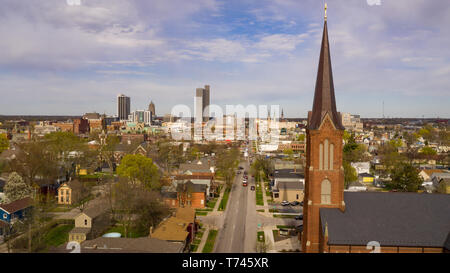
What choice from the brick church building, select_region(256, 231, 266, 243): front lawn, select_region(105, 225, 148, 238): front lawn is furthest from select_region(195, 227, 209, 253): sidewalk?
the brick church building

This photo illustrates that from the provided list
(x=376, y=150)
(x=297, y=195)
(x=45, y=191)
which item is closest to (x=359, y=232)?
(x=297, y=195)

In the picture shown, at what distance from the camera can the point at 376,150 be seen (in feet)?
348

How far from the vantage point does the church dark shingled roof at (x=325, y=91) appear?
22.6 meters

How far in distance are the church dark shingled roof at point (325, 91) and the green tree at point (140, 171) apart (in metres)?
28.9

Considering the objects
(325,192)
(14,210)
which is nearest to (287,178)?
(325,192)

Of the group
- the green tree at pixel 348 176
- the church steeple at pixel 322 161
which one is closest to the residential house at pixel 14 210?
the church steeple at pixel 322 161

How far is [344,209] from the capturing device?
894 inches

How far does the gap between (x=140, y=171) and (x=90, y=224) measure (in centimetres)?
1385

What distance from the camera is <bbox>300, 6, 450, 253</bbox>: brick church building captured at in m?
20.9

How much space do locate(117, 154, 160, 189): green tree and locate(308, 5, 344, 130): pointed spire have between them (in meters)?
28.9

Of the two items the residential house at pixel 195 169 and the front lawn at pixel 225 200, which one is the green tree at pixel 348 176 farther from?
the residential house at pixel 195 169

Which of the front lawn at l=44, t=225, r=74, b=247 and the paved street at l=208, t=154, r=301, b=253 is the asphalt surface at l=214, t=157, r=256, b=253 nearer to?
the paved street at l=208, t=154, r=301, b=253
